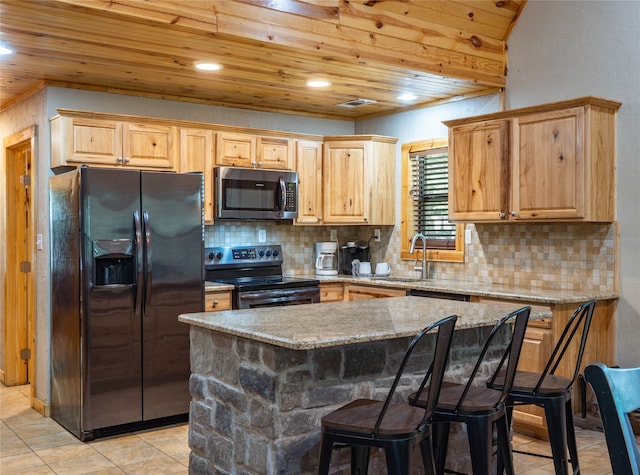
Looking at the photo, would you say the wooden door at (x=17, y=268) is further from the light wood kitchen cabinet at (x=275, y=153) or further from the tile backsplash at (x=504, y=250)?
the light wood kitchen cabinet at (x=275, y=153)

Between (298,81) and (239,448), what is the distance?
2.98 meters

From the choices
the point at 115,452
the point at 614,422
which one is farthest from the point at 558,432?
the point at 115,452

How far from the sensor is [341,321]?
2.83 metres

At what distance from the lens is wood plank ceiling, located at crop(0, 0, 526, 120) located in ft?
11.8

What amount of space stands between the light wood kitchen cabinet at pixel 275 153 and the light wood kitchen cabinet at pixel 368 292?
116 centimetres

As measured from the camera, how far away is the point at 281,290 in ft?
17.5

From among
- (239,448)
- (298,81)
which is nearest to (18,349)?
(298,81)

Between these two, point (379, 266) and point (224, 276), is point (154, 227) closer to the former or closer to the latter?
point (224, 276)

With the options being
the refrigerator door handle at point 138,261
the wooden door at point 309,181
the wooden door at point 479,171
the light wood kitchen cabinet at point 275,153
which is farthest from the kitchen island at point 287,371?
the wooden door at point 309,181

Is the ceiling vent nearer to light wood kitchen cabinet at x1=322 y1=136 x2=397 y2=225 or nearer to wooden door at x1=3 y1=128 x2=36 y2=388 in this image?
light wood kitchen cabinet at x1=322 y1=136 x2=397 y2=225

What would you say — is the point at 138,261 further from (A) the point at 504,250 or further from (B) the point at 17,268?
→ (A) the point at 504,250

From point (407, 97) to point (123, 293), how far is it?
2744 millimetres

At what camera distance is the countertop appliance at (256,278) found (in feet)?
16.8

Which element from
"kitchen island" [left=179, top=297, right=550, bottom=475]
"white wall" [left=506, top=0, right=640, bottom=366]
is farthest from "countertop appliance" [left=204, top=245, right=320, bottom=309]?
"white wall" [left=506, top=0, right=640, bottom=366]
